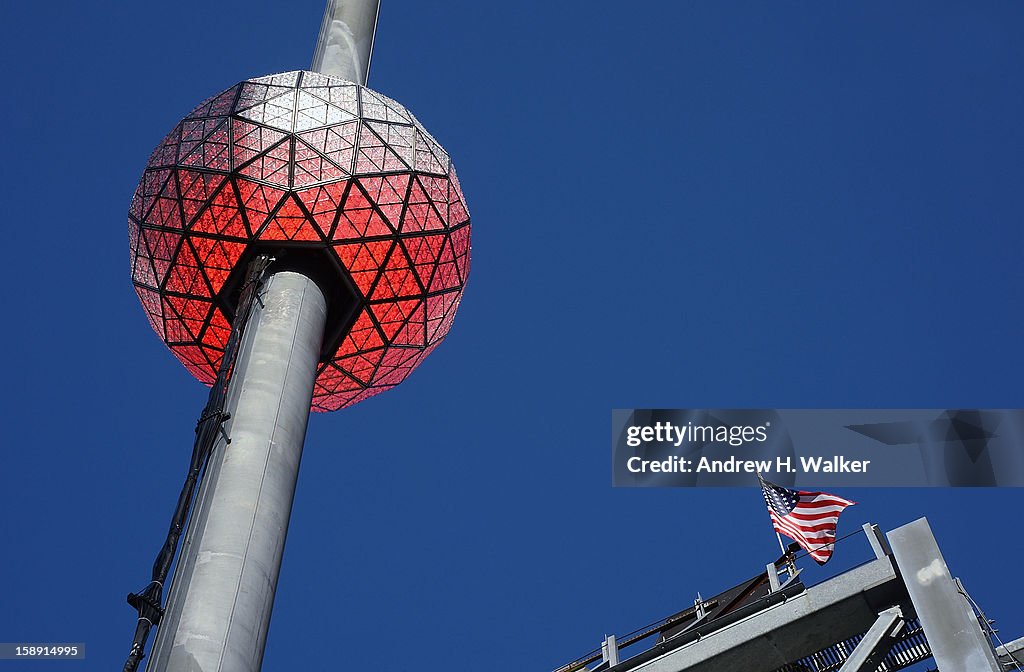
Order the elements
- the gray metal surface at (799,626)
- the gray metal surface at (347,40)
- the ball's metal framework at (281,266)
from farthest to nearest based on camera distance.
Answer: the gray metal surface at (347,40), the gray metal surface at (799,626), the ball's metal framework at (281,266)

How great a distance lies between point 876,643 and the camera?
23.0m

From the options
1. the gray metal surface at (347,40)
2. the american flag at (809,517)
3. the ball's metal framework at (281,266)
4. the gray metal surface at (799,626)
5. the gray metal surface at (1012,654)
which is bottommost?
the gray metal surface at (1012,654)

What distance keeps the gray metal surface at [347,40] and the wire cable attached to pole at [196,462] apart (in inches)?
354

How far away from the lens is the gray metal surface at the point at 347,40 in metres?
33.6

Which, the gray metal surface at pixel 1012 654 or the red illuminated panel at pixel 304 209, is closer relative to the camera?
the gray metal surface at pixel 1012 654

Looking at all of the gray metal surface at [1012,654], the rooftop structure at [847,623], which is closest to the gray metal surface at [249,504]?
the rooftop structure at [847,623]

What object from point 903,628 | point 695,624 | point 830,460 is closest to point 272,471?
point 695,624

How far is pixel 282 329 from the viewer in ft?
81.1

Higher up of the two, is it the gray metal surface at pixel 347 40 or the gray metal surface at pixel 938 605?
the gray metal surface at pixel 347 40

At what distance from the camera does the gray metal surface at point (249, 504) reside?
19.5 metres

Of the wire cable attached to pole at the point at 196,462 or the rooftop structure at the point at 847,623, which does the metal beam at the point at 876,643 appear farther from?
the wire cable attached to pole at the point at 196,462

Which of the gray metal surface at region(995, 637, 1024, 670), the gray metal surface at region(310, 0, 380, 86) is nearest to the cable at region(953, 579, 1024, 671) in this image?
the gray metal surface at region(995, 637, 1024, 670)

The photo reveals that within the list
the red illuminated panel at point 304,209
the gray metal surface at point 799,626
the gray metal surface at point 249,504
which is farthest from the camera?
the red illuminated panel at point 304,209

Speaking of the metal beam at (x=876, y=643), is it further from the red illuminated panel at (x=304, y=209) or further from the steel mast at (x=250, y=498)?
the red illuminated panel at (x=304, y=209)
